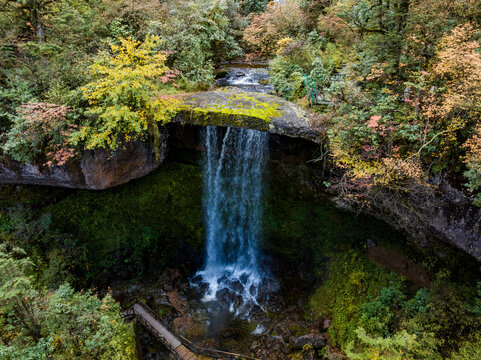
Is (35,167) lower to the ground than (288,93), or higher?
lower

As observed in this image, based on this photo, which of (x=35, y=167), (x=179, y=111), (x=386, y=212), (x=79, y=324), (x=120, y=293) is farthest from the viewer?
(x=120, y=293)

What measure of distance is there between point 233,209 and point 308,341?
5311 mm

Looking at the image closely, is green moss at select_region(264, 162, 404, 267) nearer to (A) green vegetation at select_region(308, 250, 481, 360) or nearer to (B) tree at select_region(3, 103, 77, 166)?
A: (A) green vegetation at select_region(308, 250, 481, 360)

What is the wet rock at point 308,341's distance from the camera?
761cm

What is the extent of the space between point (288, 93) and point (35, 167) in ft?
29.0

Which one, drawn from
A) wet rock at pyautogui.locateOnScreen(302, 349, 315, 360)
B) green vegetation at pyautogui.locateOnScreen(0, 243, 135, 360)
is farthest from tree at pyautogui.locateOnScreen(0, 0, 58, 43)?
wet rock at pyautogui.locateOnScreen(302, 349, 315, 360)

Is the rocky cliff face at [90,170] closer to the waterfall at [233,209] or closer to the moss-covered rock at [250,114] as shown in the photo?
the moss-covered rock at [250,114]

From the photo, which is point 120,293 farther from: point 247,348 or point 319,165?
point 319,165

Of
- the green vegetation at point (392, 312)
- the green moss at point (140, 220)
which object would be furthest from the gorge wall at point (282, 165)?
the green vegetation at point (392, 312)

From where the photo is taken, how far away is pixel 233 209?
10.5 meters

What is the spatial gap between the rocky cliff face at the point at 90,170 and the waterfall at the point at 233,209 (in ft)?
8.30

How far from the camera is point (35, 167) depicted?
26.6 feet

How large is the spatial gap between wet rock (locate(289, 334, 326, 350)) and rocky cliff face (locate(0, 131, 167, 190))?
7.88 m

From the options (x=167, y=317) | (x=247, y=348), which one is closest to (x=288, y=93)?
(x=247, y=348)
